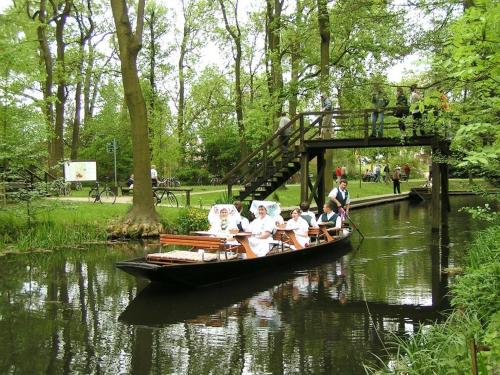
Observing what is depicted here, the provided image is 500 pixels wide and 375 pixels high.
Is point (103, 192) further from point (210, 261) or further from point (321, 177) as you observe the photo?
point (210, 261)

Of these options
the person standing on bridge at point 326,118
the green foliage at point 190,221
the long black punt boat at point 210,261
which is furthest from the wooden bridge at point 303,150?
the long black punt boat at point 210,261

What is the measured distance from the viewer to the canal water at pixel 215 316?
7062mm

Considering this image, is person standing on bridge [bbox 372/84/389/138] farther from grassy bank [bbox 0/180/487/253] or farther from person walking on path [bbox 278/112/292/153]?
grassy bank [bbox 0/180/487/253]

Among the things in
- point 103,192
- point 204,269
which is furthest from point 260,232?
point 103,192

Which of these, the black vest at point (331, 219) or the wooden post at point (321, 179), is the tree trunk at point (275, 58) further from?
the black vest at point (331, 219)

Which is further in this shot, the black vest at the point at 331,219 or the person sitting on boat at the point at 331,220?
the black vest at the point at 331,219

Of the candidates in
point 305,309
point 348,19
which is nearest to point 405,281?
point 305,309

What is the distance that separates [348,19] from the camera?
20.7 meters

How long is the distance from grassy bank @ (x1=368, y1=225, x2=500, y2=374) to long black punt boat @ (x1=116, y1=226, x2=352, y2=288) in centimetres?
459

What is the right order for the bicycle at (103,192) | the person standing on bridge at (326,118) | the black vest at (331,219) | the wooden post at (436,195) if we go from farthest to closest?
the bicycle at (103,192), the person standing on bridge at (326,118), the wooden post at (436,195), the black vest at (331,219)

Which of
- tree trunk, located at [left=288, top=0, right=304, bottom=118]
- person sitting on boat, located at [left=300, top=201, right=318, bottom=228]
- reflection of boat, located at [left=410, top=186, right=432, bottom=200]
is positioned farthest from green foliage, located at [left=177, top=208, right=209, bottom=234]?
reflection of boat, located at [left=410, top=186, right=432, bottom=200]

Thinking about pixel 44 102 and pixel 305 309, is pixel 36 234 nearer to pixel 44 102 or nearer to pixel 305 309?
pixel 305 309

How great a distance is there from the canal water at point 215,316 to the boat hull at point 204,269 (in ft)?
0.68

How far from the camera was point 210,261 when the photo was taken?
10.9 metres
